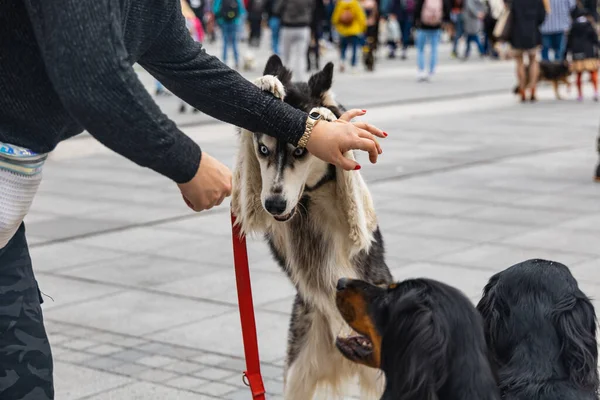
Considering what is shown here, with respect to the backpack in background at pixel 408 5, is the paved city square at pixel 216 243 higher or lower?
higher

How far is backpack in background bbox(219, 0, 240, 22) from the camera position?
72.0 feet

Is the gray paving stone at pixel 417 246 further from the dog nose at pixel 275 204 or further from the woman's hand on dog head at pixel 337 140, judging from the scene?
the woman's hand on dog head at pixel 337 140

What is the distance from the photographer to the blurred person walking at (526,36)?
61.5ft

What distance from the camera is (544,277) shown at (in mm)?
3355

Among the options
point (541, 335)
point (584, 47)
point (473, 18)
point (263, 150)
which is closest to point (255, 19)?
point (473, 18)

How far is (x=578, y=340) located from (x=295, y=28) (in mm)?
16464

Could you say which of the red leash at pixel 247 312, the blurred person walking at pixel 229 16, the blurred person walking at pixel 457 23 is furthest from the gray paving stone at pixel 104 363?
the blurred person walking at pixel 457 23

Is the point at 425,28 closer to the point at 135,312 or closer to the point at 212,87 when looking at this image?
the point at 135,312

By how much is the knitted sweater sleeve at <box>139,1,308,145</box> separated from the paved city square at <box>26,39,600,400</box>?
2.38 meters

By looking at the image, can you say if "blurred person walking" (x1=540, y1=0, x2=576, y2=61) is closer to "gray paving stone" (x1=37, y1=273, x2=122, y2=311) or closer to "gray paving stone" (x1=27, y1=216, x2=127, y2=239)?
"gray paving stone" (x1=27, y1=216, x2=127, y2=239)

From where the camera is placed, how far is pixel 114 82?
2234 mm

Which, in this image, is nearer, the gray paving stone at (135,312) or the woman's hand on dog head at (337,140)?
the woman's hand on dog head at (337,140)

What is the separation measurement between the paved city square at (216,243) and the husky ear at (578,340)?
213 cm

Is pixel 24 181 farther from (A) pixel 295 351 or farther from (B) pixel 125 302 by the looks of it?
(B) pixel 125 302
